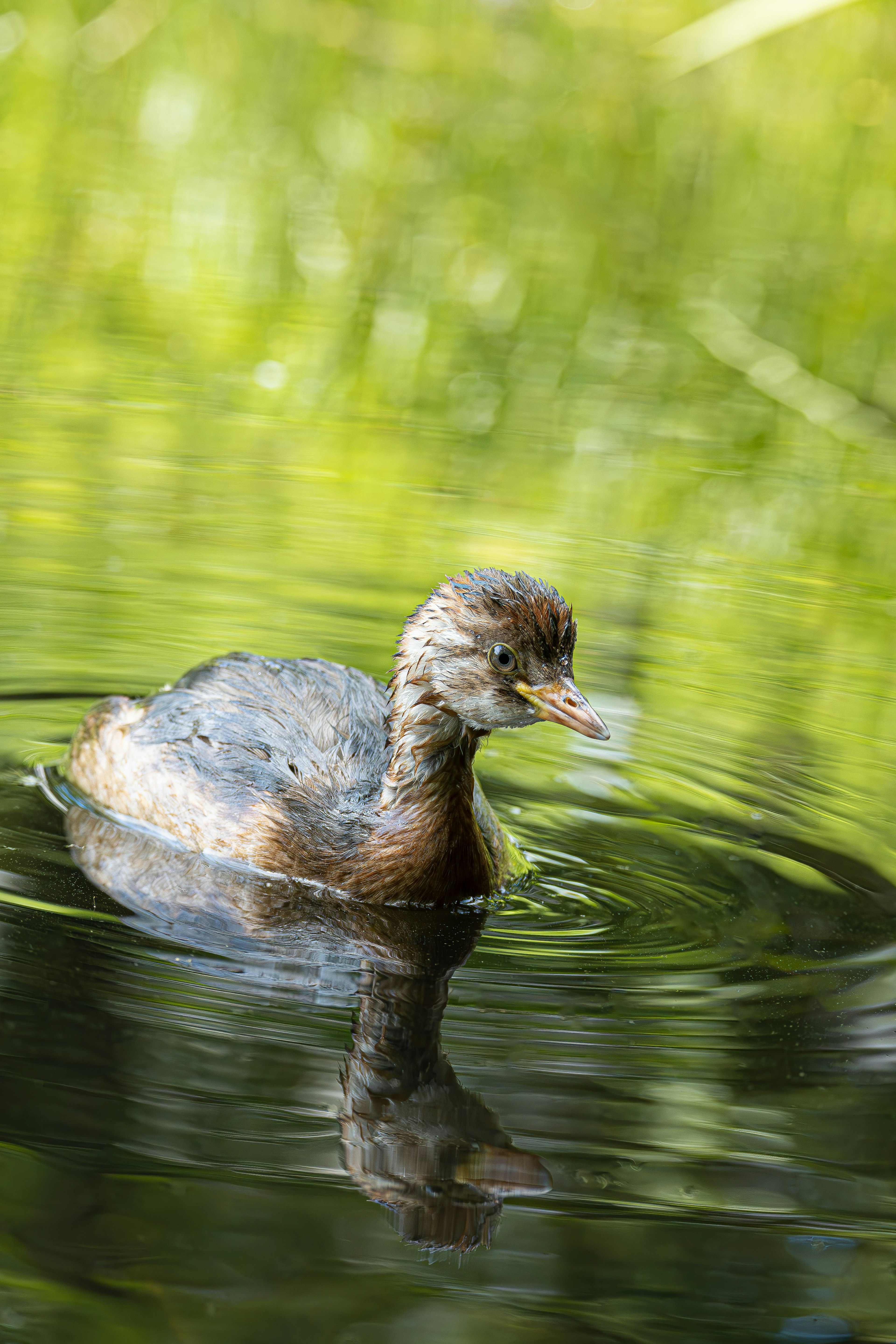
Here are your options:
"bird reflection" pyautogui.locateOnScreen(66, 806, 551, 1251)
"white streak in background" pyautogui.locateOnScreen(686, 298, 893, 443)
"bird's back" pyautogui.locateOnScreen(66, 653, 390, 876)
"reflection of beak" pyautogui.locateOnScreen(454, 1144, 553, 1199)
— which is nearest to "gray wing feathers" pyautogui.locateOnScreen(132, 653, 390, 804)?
"bird's back" pyautogui.locateOnScreen(66, 653, 390, 876)

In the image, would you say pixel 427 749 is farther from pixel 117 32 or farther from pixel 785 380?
pixel 117 32

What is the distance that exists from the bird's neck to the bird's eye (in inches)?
10.6

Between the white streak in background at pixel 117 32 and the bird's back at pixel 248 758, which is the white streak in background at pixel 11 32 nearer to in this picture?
the white streak in background at pixel 117 32

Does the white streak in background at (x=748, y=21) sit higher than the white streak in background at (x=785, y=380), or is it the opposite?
the white streak in background at (x=748, y=21)

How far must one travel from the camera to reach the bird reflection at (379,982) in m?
3.53

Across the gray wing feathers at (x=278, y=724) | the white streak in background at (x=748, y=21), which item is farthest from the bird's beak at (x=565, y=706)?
the white streak in background at (x=748, y=21)

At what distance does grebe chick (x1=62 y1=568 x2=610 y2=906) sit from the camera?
199 inches

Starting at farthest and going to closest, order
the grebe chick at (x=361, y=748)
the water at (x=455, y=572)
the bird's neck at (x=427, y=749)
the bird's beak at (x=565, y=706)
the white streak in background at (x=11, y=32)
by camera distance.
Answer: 1. the white streak in background at (x=11, y=32)
2. the bird's neck at (x=427, y=749)
3. the grebe chick at (x=361, y=748)
4. the bird's beak at (x=565, y=706)
5. the water at (x=455, y=572)

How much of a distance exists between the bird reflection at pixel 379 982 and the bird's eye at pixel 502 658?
750 millimetres

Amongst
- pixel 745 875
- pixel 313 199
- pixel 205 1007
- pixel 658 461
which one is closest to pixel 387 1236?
pixel 205 1007

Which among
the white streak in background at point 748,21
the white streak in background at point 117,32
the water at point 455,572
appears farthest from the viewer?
the white streak in background at point 117,32

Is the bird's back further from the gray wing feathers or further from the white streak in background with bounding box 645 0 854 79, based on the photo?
the white streak in background with bounding box 645 0 854 79

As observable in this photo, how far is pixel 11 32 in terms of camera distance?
1302 centimetres

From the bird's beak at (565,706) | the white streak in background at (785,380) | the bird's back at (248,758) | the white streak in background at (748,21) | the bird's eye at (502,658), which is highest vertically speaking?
the white streak in background at (748,21)
